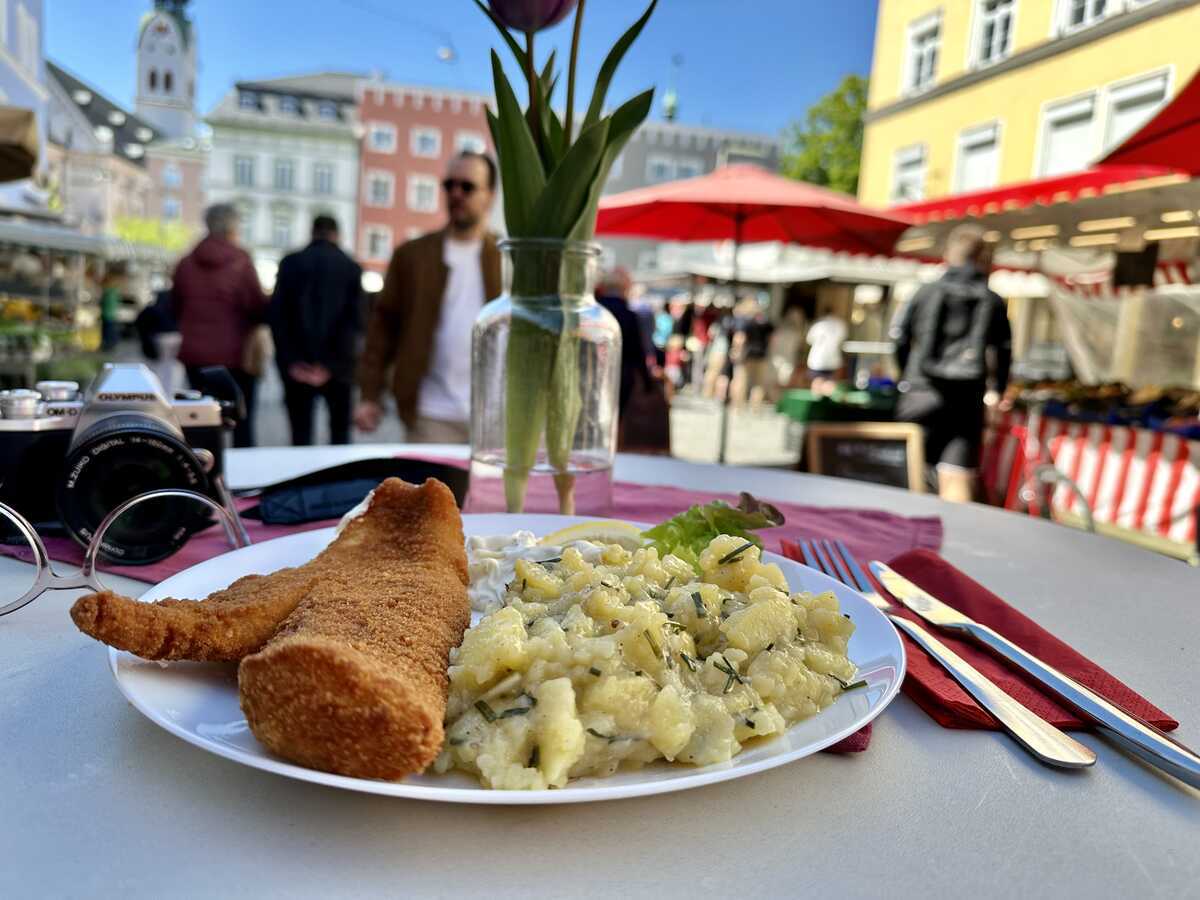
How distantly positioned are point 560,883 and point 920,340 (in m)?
5.39

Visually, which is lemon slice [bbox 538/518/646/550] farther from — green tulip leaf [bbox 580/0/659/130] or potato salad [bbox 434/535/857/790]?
green tulip leaf [bbox 580/0/659/130]

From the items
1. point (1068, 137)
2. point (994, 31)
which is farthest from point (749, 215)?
point (994, 31)

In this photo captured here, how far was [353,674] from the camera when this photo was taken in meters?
0.57

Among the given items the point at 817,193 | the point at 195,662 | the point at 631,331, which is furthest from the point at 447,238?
the point at 817,193

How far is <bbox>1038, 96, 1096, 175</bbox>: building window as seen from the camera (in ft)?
42.2

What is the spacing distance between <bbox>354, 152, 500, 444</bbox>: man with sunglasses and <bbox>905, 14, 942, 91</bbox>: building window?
16.6 metres

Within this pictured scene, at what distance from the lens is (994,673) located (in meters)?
0.89

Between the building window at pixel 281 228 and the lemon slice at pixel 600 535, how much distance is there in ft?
157

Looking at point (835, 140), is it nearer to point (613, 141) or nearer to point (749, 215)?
point (749, 215)

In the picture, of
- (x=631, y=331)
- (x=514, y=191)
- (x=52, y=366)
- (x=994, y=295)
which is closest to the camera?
(x=514, y=191)

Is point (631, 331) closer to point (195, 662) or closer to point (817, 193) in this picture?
point (817, 193)

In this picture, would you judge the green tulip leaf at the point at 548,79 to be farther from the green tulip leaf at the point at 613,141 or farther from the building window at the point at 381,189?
the building window at the point at 381,189

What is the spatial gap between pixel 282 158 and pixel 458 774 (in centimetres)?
4879

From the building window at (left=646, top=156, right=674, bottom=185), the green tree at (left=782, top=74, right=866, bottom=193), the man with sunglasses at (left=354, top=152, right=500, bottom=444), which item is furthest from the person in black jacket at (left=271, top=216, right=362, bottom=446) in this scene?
the building window at (left=646, top=156, right=674, bottom=185)
